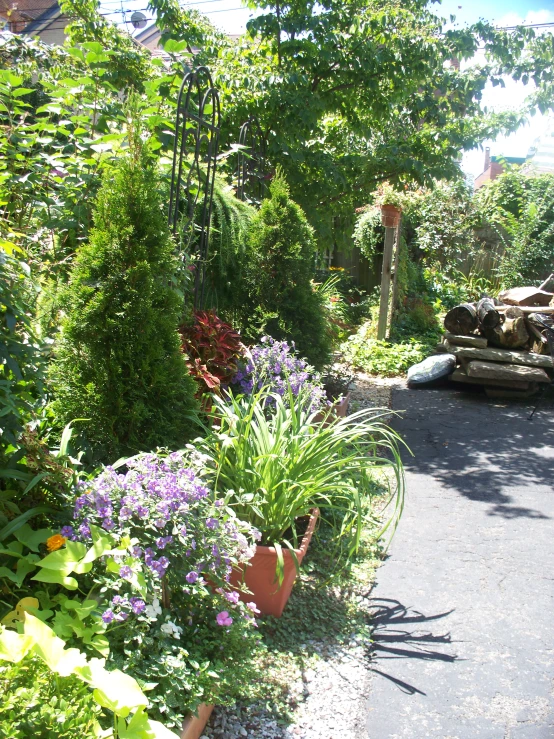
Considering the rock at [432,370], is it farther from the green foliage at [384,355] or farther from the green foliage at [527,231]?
the green foliage at [527,231]

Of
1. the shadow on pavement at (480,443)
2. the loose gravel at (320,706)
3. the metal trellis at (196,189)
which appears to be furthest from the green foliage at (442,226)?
the loose gravel at (320,706)

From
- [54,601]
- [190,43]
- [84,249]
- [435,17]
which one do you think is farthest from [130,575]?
[435,17]

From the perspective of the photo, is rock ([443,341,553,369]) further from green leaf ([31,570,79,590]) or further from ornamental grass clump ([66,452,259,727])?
green leaf ([31,570,79,590])

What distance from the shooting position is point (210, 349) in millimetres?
3537

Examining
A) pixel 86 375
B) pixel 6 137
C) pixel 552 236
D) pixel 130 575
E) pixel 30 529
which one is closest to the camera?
pixel 130 575

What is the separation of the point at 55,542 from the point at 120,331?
0.93 meters

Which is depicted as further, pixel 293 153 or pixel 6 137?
pixel 293 153

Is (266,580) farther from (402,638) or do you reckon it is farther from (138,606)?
(138,606)

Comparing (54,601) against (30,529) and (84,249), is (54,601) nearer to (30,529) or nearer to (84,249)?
(30,529)

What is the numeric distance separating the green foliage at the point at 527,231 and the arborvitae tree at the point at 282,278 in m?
7.68

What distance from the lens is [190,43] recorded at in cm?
662

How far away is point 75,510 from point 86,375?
2.28ft

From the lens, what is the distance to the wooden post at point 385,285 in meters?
9.18

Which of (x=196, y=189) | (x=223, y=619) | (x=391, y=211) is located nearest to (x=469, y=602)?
(x=223, y=619)
